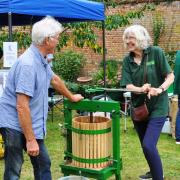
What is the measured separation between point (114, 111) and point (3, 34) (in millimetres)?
6991

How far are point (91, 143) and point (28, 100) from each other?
828 millimetres

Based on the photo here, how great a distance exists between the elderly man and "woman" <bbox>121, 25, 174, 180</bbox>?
99cm

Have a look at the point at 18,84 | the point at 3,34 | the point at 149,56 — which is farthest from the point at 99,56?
the point at 18,84

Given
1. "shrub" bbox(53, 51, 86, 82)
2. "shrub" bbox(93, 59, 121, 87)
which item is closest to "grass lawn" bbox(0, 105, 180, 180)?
"shrub" bbox(93, 59, 121, 87)

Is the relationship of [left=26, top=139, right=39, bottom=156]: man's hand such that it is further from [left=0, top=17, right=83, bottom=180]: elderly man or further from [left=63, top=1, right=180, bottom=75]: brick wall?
[left=63, top=1, right=180, bottom=75]: brick wall

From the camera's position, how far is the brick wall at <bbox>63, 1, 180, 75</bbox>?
39.4ft

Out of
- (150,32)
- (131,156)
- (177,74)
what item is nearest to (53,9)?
(177,74)

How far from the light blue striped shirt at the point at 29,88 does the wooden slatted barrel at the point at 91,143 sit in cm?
50

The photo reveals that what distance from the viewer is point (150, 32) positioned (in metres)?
12.3

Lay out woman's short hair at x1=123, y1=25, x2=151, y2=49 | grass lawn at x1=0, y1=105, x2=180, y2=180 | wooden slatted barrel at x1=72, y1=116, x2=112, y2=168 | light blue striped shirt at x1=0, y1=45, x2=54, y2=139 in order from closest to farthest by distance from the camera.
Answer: light blue striped shirt at x1=0, y1=45, x2=54, y2=139 → wooden slatted barrel at x1=72, y1=116, x2=112, y2=168 → woman's short hair at x1=123, y1=25, x2=151, y2=49 → grass lawn at x1=0, y1=105, x2=180, y2=180

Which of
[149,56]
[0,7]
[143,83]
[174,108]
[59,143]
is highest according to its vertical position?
[0,7]

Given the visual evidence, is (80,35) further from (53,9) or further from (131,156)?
(131,156)

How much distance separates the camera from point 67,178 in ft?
12.9

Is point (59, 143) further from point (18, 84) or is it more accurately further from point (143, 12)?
point (143, 12)
